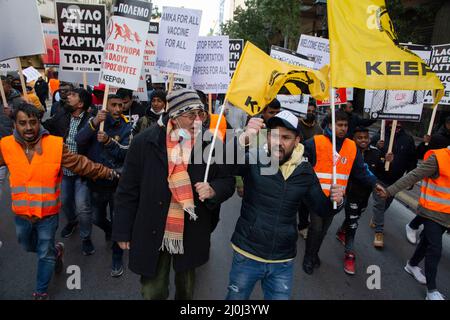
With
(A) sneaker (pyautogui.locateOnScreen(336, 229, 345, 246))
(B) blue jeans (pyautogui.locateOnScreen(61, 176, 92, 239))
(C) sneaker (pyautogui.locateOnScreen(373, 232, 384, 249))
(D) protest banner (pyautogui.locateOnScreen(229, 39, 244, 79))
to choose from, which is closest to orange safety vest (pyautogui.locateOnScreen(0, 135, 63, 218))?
(B) blue jeans (pyautogui.locateOnScreen(61, 176, 92, 239))

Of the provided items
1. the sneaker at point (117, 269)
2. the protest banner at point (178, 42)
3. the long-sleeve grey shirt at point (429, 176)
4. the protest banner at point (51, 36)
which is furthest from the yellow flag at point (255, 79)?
the protest banner at point (51, 36)

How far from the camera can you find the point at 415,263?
158 inches

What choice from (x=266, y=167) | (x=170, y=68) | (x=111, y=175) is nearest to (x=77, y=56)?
(x=170, y=68)

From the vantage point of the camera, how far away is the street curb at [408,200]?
6346 millimetres

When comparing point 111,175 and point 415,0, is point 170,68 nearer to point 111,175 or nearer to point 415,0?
point 111,175

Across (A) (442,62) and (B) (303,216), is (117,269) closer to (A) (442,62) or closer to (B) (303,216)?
(B) (303,216)

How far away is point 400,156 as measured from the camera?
16.6 ft

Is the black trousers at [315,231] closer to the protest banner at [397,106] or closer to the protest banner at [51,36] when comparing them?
the protest banner at [397,106]

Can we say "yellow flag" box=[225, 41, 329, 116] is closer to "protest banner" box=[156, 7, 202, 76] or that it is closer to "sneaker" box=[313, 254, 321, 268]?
"sneaker" box=[313, 254, 321, 268]

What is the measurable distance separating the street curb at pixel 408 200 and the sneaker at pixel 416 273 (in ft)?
8.11

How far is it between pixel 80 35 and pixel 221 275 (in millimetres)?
3766

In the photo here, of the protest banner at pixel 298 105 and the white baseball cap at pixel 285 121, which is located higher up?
the white baseball cap at pixel 285 121

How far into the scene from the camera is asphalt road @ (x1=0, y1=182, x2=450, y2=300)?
11.4ft

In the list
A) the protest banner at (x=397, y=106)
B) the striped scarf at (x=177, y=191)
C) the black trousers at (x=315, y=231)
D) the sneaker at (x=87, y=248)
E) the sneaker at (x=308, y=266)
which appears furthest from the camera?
the protest banner at (x=397, y=106)
